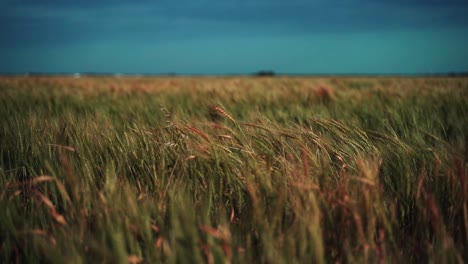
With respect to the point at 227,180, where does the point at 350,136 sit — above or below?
above

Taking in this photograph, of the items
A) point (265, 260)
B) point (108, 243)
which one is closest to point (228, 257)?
point (265, 260)

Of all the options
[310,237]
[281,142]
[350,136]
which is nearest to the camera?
[310,237]

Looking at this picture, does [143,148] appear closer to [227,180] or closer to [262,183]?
[227,180]

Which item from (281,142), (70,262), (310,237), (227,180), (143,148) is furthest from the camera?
(143,148)

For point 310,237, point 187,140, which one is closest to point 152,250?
point 310,237

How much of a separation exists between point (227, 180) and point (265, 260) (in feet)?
1.79

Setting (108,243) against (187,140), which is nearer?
(108,243)

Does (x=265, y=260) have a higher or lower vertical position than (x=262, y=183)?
lower

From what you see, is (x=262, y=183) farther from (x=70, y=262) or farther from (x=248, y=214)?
(x=70, y=262)

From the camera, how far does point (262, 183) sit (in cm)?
105

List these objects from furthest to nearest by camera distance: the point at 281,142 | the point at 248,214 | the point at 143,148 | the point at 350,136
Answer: the point at 350,136 < the point at 143,148 < the point at 281,142 < the point at 248,214

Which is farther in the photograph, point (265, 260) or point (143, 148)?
point (143, 148)

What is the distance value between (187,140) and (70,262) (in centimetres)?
80

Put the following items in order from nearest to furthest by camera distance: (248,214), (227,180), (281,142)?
(248,214)
(227,180)
(281,142)
